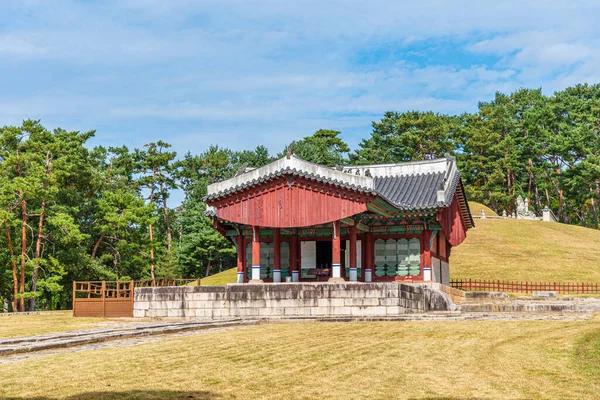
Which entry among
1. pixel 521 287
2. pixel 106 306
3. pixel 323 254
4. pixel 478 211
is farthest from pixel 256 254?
pixel 478 211

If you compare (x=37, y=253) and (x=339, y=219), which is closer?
(x=339, y=219)

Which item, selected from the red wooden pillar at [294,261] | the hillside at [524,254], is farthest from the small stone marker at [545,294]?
the red wooden pillar at [294,261]

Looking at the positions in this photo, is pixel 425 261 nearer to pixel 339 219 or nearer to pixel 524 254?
pixel 339 219

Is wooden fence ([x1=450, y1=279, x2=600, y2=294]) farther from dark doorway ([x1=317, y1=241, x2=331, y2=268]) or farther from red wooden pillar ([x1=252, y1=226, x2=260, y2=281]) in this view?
red wooden pillar ([x1=252, y1=226, x2=260, y2=281])

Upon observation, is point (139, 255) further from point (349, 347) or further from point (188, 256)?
point (349, 347)

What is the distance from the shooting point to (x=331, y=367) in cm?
1341

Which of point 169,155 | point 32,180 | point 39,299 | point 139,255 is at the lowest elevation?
point 39,299

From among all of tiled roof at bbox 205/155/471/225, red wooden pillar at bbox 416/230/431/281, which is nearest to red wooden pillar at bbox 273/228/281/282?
tiled roof at bbox 205/155/471/225

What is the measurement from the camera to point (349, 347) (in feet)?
54.0

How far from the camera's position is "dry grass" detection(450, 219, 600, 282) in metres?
61.7

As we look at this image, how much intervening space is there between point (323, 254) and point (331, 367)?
26.8 metres

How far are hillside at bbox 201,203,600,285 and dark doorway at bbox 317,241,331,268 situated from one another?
23.8 m

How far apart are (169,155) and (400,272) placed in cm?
6468

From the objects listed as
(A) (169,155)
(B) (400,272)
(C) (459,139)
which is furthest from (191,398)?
(C) (459,139)
